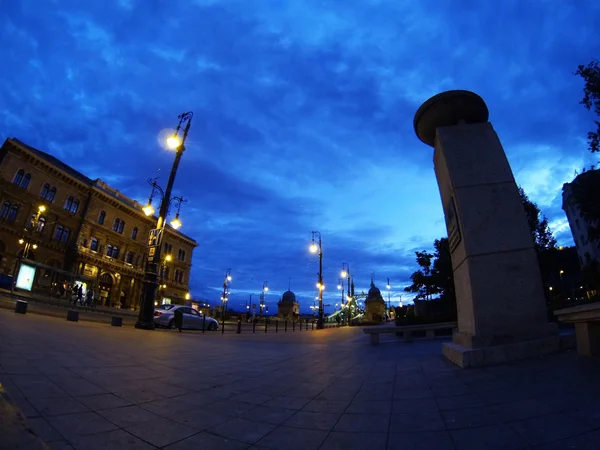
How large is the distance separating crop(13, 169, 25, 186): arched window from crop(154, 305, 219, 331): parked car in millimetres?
33390

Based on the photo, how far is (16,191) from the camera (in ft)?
122

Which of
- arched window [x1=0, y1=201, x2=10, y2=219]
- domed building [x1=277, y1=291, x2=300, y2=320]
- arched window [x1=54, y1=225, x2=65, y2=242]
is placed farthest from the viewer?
domed building [x1=277, y1=291, x2=300, y2=320]

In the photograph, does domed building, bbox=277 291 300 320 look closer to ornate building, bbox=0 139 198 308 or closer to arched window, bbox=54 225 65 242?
ornate building, bbox=0 139 198 308

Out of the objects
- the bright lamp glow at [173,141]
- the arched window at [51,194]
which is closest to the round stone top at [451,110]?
the bright lamp glow at [173,141]

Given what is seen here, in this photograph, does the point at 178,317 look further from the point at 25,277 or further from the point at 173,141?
the point at 25,277

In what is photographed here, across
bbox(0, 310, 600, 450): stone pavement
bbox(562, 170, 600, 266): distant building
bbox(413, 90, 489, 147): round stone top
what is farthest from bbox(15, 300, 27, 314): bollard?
bbox(562, 170, 600, 266): distant building

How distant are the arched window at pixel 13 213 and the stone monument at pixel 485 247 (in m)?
47.7

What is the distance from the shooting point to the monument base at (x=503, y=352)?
538 centimetres

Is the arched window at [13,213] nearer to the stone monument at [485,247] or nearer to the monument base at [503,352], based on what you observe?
the stone monument at [485,247]

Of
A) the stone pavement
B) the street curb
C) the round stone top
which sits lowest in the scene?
the stone pavement

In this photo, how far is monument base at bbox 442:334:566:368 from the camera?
538 cm

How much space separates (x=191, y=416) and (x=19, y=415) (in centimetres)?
146

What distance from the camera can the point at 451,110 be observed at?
7.78 meters

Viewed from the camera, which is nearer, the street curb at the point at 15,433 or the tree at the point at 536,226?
the street curb at the point at 15,433
